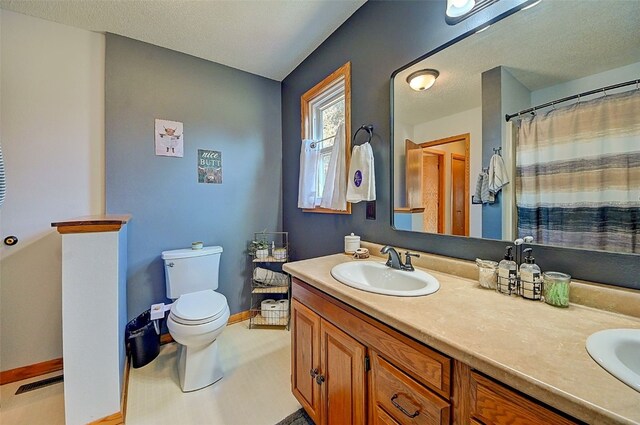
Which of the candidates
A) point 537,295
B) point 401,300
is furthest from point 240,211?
point 537,295

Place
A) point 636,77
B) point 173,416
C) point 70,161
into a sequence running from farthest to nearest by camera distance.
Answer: point 70,161
point 173,416
point 636,77

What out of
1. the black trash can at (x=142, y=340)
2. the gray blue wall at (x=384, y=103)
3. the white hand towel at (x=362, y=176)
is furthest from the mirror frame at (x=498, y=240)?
the black trash can at (x=142, y=340)

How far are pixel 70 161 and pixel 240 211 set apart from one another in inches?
51.1

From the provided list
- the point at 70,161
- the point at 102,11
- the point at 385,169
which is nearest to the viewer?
the point at 385,169

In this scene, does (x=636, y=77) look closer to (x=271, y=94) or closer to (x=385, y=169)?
(x=385, y=169)

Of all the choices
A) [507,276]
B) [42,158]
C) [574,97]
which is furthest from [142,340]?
[574,97]

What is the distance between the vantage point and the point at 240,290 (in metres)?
2.50

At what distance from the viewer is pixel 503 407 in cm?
54

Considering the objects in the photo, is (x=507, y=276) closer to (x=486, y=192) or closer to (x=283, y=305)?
(x=486, y=192)

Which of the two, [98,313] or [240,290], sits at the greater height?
[98,313]

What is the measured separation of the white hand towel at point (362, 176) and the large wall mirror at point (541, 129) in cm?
36

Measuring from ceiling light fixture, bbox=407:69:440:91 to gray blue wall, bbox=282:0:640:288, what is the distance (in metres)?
0.10

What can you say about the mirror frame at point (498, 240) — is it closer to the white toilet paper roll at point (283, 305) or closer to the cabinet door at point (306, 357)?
the cabinet door at point (306, 357)

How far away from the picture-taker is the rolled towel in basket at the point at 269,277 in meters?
2.41
